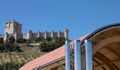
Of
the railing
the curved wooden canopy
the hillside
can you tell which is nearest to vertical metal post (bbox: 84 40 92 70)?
the railing

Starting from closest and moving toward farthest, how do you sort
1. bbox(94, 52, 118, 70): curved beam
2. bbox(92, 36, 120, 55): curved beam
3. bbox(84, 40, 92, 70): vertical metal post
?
bbox(84, 40, 92, 70): vertical metal post → bbox(92, 36, 120, 55): curved beam → bbox(94, 52, 118, 70): curved beam

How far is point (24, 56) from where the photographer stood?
142250 mm

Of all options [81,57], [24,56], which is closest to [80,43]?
[81,57]

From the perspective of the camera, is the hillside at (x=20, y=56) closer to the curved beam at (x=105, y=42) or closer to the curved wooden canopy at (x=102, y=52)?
the curved wooden canopy at (x=102, y=52)

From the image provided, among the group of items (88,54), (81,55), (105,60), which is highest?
(88,54)

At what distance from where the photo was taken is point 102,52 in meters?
24.6

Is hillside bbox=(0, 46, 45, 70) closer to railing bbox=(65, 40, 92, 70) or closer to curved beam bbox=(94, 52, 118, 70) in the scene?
curved beam bbox=(94, 52, 118, 70)

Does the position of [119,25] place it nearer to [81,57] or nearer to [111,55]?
[81,57]

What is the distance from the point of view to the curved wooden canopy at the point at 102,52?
19384 mm

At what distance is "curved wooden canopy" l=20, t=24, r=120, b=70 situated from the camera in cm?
1938

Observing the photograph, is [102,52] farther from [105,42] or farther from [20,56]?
[20,56]

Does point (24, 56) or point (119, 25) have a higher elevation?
point (119, 25)

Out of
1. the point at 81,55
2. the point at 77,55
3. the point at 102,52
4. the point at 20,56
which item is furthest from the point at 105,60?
the point at 20,56

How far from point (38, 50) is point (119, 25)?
14043cm
